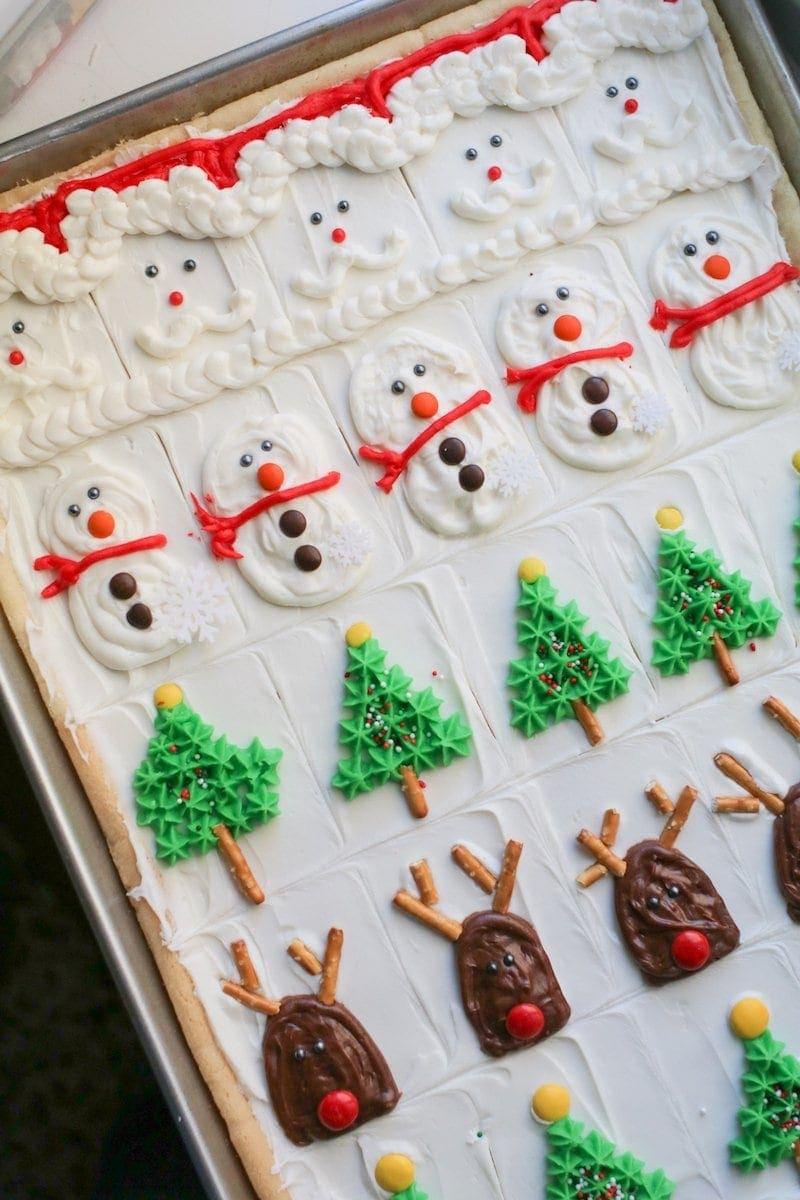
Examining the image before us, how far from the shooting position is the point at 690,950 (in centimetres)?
205

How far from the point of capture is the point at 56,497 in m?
2.19

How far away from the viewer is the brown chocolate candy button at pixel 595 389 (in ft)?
7.13

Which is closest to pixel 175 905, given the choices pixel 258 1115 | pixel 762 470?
pixel 258 1115

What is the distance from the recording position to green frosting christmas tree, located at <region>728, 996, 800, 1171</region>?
2.04 metres

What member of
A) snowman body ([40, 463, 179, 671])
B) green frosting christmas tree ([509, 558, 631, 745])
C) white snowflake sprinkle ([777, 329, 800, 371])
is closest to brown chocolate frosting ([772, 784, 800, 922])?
green frosting christmas tree ([509, 558, 631, 745])

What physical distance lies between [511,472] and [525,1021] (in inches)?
40.4

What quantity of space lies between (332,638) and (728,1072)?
110 centimetres

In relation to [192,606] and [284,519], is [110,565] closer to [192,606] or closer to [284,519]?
[192,606]

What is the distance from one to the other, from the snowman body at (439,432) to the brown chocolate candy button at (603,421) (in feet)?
0.45

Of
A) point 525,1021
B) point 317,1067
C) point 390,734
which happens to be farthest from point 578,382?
point 317,1067

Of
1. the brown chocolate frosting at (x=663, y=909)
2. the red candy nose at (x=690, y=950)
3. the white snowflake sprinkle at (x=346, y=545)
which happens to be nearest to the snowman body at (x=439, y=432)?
the white snowflake sprinkle at (x=346, y=545)

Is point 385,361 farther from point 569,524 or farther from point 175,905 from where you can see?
point 175,905

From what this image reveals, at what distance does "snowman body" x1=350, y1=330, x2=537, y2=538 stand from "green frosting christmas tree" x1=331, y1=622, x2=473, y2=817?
317mm

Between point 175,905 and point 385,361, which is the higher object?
point 385,361
